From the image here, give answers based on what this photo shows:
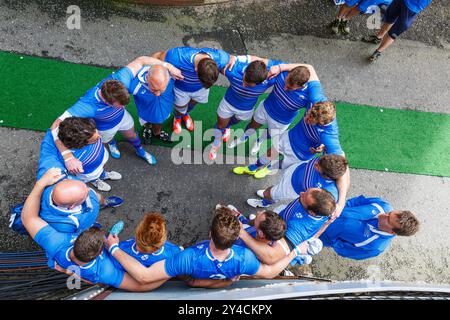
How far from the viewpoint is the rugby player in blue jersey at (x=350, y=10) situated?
19.6ft

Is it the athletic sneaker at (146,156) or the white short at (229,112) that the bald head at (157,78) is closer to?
the white short at (229,112)

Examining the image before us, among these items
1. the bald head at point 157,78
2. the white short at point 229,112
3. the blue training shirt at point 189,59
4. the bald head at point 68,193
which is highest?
the blue training shirt at point 189,59

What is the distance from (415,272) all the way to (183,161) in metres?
3.26

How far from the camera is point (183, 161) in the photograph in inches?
197

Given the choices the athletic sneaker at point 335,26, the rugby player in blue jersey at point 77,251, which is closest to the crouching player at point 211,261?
the rugby player in blue jersey at point 77,251

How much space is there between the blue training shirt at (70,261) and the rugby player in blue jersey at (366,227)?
6.25 ft

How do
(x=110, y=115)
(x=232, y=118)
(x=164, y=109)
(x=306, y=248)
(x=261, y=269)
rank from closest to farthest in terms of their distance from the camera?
(x=261, y=269)
(x=306, y=248)
(x=110, y=115)
(x=164, y=109)
(x=232, y=118)

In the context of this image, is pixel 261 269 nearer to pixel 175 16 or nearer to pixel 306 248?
pixel 306 248

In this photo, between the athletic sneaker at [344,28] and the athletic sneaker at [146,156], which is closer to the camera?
the athletic sneaker at [146,156]

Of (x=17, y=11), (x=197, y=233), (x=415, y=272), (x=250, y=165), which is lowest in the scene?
(x=415, y=272)

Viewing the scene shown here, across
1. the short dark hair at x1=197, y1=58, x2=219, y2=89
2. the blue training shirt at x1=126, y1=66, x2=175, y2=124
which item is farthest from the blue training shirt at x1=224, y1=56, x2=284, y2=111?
the blue training shirt at x1=126, y1=66, x2=175, y2=124

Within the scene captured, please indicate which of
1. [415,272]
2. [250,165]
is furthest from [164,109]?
[415,272]

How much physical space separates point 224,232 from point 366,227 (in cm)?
149

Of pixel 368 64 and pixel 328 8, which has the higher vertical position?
pixel 328 8
